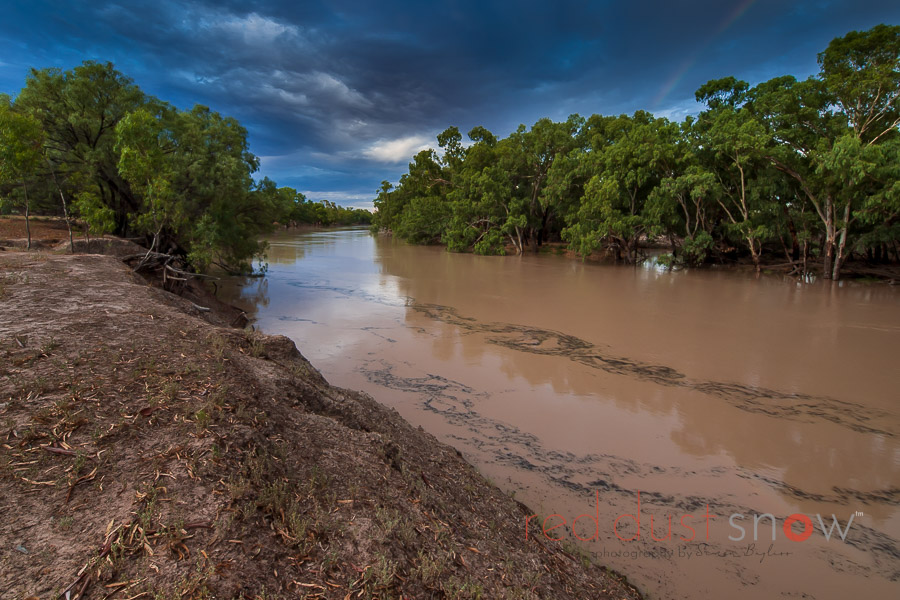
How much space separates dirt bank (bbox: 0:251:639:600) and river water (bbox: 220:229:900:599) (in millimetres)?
972

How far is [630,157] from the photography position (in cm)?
2420

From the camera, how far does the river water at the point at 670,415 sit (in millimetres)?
3535

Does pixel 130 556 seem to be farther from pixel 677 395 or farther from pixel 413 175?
pixel 413 175

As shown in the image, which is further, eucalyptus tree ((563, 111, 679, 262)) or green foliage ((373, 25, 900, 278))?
eucalyptus tree ((563, 111, 679, 262))

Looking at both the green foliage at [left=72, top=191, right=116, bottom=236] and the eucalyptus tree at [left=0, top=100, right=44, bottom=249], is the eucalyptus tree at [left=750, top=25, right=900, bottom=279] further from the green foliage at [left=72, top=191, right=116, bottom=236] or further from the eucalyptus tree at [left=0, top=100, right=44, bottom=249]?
the eucalyptus tree at [left=0, top=100, right=44, bottom=249]

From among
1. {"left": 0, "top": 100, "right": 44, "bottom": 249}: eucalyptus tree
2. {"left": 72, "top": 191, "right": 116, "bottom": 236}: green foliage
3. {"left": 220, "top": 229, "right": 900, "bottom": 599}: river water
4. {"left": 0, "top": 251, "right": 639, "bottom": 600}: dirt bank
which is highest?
{"left": 0, "top": 100, "right": 44, "bottom": 249}: eucalyptus tree

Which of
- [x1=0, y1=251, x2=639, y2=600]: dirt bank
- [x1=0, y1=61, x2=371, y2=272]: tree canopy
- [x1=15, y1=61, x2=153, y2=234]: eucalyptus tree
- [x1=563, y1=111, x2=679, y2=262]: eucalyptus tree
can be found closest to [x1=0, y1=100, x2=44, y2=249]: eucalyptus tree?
[x1=0, y1=61, x2=371, y2=272]: tree canopy

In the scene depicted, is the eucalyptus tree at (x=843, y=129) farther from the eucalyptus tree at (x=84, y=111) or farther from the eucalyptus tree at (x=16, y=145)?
the eucalyptus tree at (x=84, y=111)

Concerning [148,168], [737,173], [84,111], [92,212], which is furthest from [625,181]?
[84,111]

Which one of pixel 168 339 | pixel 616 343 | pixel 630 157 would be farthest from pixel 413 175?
pixel 168 339

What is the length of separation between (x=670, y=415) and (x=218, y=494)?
6.01m

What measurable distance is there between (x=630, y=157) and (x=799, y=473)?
23.1 m

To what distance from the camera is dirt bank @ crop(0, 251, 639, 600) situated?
6.01ft

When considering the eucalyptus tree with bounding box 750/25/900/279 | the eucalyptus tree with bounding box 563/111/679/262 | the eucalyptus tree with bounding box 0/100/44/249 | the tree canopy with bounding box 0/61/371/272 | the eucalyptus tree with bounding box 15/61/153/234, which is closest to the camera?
the eucalyptus tree with bounding box 0/100/44/249
